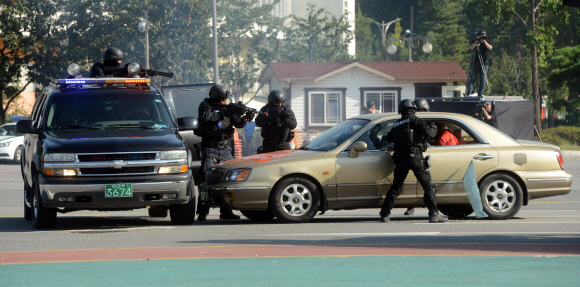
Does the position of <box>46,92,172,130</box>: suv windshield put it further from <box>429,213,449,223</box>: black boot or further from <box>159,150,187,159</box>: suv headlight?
<box>429,213,449,223</box>: black boot

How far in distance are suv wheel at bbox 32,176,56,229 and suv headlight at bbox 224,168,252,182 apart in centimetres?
214

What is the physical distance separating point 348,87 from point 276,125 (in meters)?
28.6

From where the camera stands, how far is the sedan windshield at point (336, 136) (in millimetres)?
10477

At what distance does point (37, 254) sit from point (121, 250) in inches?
30.2

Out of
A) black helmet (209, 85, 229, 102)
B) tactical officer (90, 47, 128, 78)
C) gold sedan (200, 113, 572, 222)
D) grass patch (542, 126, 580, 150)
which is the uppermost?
tactical officer (90, 47, 128, 78)

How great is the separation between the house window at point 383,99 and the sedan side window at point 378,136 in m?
29.4

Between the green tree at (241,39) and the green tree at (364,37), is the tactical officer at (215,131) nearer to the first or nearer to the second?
the green tree at (241,39)

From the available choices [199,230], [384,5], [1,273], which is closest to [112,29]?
[199,230]

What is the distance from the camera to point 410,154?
391 inches

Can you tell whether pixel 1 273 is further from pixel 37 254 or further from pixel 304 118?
pixel 304 118

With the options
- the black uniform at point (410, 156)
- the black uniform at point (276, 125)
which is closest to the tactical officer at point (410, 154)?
the black uniform at point (410, 156)

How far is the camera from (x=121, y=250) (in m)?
7.78

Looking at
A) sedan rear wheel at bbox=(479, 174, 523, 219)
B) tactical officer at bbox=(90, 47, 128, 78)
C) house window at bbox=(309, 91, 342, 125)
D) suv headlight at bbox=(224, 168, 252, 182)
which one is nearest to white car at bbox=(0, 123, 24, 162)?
house window at bbox=(309, 91, 342, 125)

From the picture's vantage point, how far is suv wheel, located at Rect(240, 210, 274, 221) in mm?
10812
